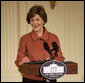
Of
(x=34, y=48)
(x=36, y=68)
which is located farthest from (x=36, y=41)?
(x=36, y=68)

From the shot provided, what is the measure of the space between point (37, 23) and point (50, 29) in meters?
0.64

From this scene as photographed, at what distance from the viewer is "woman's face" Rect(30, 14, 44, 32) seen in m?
1.57

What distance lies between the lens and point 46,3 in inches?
86.6

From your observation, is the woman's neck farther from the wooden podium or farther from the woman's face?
the wooden podium

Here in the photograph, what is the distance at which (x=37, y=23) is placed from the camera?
1.59 meters

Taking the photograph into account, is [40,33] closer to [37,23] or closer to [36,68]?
[37,23]

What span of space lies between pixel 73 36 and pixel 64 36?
11 centimetres

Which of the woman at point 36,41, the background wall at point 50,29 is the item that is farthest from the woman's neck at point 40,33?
the background wall at point 50,29

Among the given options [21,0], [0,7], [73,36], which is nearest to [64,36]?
[73,36]

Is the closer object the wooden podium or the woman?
the wooden podium

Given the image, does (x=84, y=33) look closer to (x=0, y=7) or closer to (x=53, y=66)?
(x=0, y=7)

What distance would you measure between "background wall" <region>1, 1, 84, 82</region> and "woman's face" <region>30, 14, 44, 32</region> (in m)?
0.50

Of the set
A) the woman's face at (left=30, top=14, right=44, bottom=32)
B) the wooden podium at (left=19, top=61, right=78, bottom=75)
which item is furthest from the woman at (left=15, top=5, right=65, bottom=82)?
the wooden podium at (left=19, top=61, right=78, bottom=75)

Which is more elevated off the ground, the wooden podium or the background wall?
the background wall
